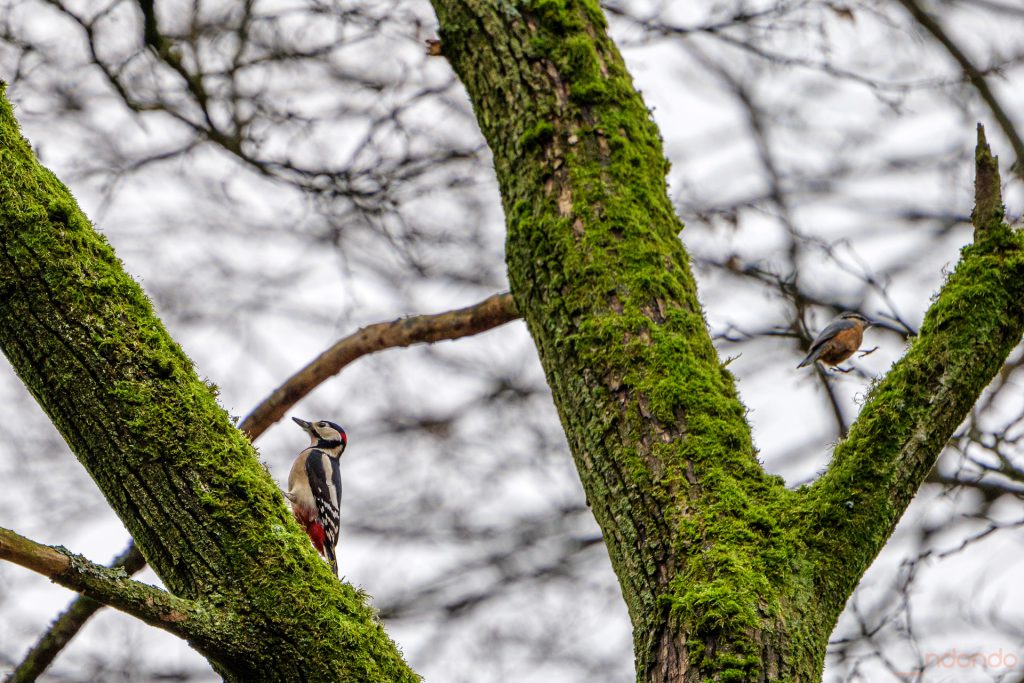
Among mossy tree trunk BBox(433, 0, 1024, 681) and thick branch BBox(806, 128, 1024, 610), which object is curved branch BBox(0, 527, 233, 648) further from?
thick branch BBox(806, 128, 1024, 610)

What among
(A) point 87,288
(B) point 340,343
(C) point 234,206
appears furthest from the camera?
(C) point 234,206

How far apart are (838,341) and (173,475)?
3353 mm

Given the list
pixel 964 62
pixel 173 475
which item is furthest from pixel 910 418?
pixel 964 62

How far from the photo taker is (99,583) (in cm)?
174

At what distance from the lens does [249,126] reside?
5.16m

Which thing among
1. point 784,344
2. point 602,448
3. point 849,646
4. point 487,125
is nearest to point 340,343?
point 487,125

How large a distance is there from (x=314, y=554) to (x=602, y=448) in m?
Result: 0.70

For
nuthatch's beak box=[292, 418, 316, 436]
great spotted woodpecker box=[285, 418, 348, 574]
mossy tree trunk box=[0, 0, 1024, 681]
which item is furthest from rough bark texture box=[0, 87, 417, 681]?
nuthatch's beak box=[292, 418, 316, 436]

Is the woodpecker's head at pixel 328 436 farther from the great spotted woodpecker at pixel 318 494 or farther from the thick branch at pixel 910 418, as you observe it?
the thick branch at pixel 910 418

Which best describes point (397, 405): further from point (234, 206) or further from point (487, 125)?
point (487, 125)

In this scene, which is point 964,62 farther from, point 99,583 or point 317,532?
point 99,583

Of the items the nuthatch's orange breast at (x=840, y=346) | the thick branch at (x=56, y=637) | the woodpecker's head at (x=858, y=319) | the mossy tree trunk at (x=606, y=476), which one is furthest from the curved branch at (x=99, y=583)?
the woodpecker's head at (x=858, y=319)

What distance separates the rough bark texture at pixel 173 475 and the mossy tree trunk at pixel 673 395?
0.61m

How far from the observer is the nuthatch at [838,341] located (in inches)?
175
